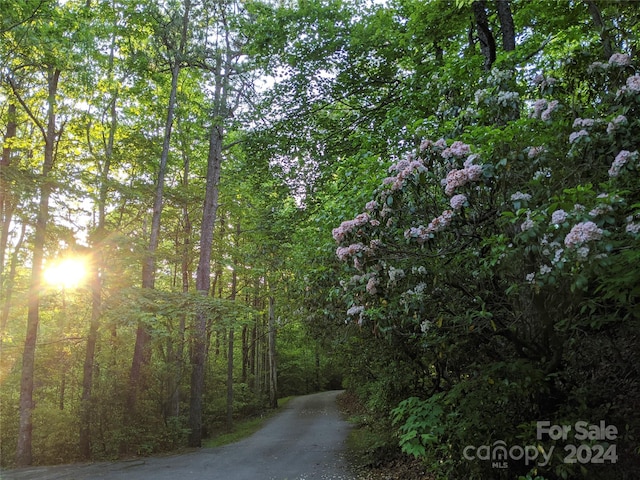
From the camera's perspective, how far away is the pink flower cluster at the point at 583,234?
2.25m

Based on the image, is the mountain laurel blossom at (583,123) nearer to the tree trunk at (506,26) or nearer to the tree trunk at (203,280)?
the tree trunk at (506,26)

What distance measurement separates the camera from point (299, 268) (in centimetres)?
918

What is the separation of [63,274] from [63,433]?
5.33 m

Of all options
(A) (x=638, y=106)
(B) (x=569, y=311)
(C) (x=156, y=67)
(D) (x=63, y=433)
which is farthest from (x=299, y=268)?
(D) (x=63, y=433)

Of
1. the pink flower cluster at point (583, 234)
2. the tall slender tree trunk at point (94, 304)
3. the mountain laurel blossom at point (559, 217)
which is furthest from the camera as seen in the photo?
the tall slender tree trunk at point (94, 304)

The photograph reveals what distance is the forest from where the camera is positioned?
3189 millimetres

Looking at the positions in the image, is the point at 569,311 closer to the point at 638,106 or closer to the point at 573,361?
the point at 573,361

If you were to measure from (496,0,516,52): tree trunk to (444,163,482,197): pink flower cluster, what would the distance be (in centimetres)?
349

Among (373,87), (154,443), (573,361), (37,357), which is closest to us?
(573,361)

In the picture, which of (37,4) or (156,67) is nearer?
(37,4)

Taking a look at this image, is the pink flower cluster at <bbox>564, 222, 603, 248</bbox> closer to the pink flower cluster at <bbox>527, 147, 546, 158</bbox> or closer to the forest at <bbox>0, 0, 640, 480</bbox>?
the forest at <bbox>0, 0, 640, 480</bbox>

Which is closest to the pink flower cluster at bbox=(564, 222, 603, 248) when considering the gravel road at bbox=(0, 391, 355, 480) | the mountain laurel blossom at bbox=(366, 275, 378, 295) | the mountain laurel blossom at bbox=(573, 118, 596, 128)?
the mountain laurel blossom at bbox=(573, 118, 596, 128)

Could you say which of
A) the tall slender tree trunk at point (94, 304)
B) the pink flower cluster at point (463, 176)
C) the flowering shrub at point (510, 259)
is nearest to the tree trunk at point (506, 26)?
the flowering shrub at point (510, 259)

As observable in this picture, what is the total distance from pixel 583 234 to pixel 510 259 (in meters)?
0.92
